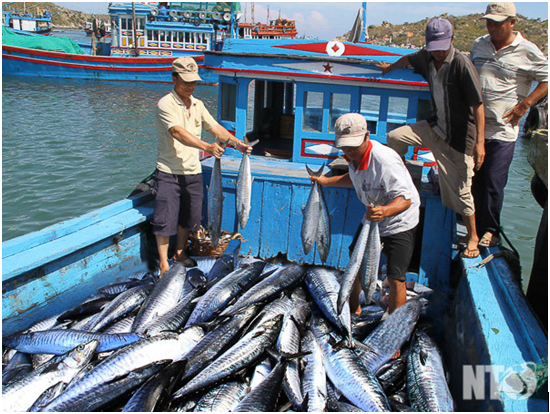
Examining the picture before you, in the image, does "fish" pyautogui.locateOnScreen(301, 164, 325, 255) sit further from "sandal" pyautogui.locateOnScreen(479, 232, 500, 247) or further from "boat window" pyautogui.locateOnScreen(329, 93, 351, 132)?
"boat window" pyautogui.locateOnScreen(329, 93, 351, 132)

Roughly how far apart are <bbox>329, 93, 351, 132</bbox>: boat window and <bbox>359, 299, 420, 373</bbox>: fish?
9.03 feet

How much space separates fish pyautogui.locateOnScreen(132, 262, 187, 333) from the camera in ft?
13.9

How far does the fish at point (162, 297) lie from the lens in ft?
13.9

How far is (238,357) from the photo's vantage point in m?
3.49

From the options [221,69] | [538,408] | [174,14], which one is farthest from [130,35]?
[538,408]

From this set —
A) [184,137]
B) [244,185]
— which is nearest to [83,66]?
[184,137]

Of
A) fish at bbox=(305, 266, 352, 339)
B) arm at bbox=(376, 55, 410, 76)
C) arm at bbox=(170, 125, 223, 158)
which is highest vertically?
arm at bbox=(376, 55, 410, 76)

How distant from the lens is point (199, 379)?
10.8 feet

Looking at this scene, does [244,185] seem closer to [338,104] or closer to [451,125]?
[451,125]

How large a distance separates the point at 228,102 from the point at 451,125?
321 centimetres

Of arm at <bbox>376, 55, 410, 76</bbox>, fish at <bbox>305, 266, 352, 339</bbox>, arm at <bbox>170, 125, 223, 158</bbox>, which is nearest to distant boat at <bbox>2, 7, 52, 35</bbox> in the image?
arm at <bbox>170, 125, 223, 158</bbox>

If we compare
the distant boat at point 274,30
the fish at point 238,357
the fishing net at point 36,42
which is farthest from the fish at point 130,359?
the distant boat at point 274,30

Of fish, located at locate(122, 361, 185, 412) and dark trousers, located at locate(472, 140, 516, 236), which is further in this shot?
dark trousers, located at locate(472, 140, 516, 236)

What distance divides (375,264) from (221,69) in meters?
3.70
